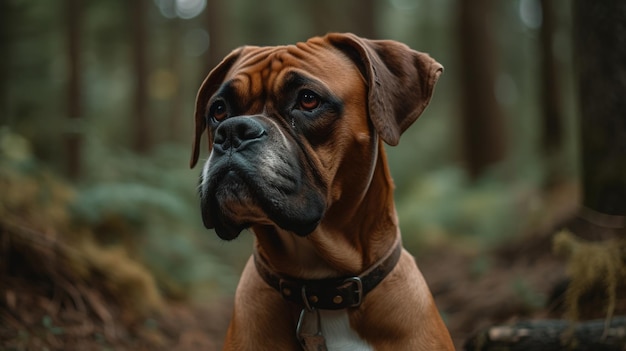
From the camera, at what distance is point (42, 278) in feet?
16.0

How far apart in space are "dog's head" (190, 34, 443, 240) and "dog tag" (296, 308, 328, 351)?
1.63 feet

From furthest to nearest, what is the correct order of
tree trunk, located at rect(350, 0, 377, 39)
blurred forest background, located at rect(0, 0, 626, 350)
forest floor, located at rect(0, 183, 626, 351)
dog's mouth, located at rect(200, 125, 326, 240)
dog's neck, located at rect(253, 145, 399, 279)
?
tree trunk, located at rect(350, 0, 377, 39) < blurred forest background, located at rect(0, 0, 626, 350) < forest floor, located at rect(0, 183, 626, 351) < dog's neck, located at rect(253, 145, 399, 279) < dog's mouth, located at rect(200, 125, 326, 240)

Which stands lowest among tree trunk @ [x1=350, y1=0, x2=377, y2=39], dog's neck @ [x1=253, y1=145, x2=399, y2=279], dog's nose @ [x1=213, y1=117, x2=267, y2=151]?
tree trunk @ [x1=350, y1=0, x2=377, y2=39]

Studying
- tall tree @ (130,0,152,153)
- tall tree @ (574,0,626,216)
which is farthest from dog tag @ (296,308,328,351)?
tall tree @ (130,0,152,153)

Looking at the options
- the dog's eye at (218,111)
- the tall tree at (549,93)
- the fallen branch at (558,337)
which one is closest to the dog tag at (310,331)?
the dog's eye at (218,111)

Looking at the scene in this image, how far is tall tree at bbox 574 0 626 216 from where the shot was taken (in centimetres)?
446

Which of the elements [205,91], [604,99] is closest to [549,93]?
[604,99]

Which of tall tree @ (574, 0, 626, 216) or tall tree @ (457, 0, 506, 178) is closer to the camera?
tall tree @ (574, 0, 626, 216)

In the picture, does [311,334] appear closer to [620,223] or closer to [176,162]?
[620,223]

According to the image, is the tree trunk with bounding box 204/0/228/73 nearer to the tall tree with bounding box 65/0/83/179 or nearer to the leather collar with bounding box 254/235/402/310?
the tall tree with bounding box 65/0/83/179

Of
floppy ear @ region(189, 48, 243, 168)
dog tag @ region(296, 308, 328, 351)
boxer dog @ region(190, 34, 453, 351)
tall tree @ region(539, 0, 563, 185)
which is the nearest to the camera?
boxer dog @ region(190, 34, 453, 351)

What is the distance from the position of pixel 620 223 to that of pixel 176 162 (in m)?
9.89

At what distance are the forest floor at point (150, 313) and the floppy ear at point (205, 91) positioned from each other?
1.75 m

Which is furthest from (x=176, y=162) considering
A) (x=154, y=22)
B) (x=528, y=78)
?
(x=528, y=78)
